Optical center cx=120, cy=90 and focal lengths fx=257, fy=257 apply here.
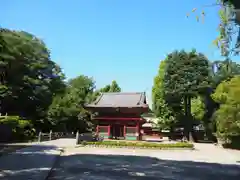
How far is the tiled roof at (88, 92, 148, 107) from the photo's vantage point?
33.2 meters

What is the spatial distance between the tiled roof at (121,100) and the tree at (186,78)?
14.6 feet

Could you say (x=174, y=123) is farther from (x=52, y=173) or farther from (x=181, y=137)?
(x=52, y=173)

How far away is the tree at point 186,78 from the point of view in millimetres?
34844

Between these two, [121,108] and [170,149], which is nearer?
[170,149]

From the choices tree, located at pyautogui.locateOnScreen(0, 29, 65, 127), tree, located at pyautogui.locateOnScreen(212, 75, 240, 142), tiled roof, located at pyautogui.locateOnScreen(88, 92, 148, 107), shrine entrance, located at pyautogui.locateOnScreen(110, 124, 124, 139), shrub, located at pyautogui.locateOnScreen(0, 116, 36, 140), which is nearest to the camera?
tree, located at pyautogui.locateOnScreen(212, 75, 240, 142)

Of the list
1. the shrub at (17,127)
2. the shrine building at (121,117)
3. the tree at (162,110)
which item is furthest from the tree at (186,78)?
the shrub at (17,127)

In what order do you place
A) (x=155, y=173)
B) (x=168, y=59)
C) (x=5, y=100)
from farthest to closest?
(x=168, y=59) < (x=5, y=100) < (x=155, y=173)

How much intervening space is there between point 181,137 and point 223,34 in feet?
111

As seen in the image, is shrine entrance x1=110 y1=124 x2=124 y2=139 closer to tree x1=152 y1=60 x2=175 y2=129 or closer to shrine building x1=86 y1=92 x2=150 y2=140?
shrine building x1=86 y1=92 x2=150 y2=140

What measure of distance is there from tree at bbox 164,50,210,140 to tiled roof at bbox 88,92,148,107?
→ 176 inches

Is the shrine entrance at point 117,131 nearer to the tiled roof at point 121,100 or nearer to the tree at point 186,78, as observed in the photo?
the tiled roof at point 121,100

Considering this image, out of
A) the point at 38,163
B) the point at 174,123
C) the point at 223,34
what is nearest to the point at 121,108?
the point at 174,123

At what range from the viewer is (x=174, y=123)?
38.7 m

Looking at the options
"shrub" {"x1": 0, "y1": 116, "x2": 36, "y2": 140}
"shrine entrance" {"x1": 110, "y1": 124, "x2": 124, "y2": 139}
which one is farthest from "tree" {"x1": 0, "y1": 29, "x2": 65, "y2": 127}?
"shrine entrance" {"x1": 110, "y1": 124, "x2": 124, "y2": 139}
